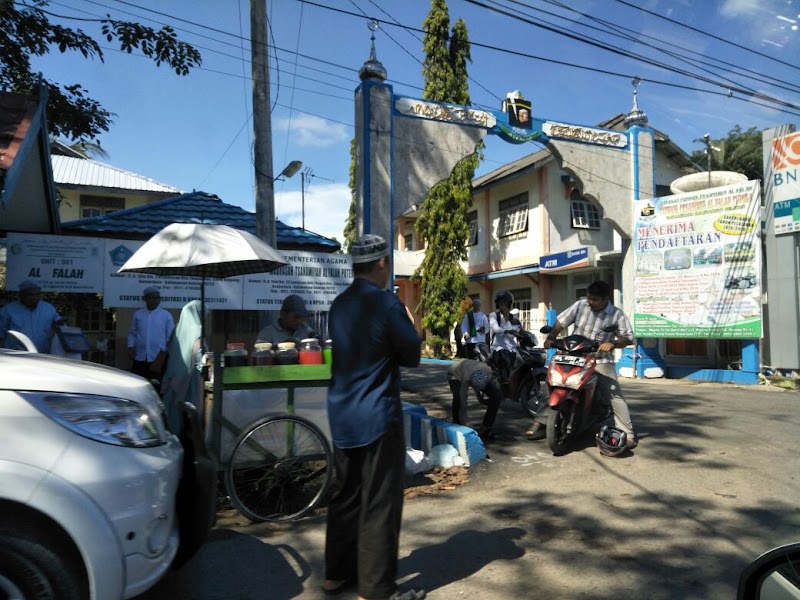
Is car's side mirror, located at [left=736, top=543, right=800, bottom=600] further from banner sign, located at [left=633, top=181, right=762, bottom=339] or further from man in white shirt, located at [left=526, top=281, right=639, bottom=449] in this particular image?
banner sign, located at [left=633, top=181, right=762, bottom=339]

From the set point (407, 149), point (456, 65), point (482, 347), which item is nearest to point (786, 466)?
point (482, 347)

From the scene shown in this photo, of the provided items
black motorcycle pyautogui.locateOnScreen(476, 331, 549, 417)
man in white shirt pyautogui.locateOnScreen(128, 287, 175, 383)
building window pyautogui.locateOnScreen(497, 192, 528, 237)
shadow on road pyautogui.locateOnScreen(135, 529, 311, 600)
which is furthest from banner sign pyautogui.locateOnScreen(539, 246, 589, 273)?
shadow on road pyautogui.locateOnScreen(135, 529, 311, 600)

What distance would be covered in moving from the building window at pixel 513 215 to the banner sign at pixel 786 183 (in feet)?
30.0

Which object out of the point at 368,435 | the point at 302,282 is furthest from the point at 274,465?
the point at 302,282

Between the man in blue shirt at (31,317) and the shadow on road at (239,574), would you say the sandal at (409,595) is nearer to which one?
the shadow on road at (239,574)

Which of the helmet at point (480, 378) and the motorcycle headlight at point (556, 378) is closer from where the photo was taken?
the motorcycle headlight at point (556, 378)

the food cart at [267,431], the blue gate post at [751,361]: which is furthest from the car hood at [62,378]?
the blue gate post at [751,361]

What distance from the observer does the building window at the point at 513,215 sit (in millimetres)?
20344

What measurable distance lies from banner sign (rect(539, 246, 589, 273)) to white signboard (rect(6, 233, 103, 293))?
12769mm

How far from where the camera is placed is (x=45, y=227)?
8680 mm

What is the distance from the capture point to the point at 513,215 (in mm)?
21094

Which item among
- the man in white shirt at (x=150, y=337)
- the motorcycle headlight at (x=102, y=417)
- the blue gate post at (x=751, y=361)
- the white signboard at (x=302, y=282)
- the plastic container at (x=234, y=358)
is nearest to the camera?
the motorcycle headlight at (x=102, y=417)

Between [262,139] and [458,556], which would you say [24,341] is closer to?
[458,556]

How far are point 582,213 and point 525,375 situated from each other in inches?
483
